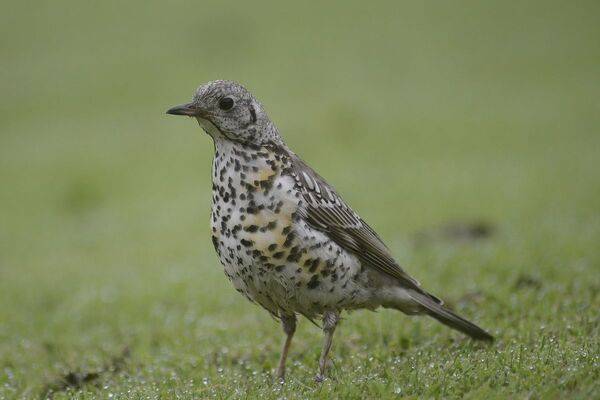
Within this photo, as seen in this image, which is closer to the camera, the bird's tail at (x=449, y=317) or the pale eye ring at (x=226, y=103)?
the pale eye ring at (x=226, y=103)

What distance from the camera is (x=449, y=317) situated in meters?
5.76

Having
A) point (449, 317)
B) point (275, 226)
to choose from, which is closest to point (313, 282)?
point (275, 226)

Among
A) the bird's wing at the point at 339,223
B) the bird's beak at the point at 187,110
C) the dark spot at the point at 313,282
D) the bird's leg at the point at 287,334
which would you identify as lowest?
the bird's leg at the point at 287,334

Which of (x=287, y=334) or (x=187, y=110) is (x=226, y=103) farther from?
(x=287, y=334)

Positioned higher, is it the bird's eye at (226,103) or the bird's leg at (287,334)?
the bird's eye at (226,103)

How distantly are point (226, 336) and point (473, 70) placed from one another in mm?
18151

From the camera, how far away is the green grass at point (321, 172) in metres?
5.87

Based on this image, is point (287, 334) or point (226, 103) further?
point (287, 334)

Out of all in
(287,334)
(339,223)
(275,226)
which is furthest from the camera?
(287,334)

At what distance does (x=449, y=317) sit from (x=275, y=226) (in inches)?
63.3

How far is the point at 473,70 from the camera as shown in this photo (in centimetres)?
2359

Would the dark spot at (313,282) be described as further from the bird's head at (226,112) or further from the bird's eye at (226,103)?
the bird's eye at (226,103)

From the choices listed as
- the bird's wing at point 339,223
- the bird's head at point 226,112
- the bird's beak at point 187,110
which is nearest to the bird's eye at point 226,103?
the bird's head at point 226,112

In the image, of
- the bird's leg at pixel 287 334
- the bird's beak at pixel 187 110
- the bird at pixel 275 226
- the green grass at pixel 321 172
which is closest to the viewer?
the bird at pixel 275 226
